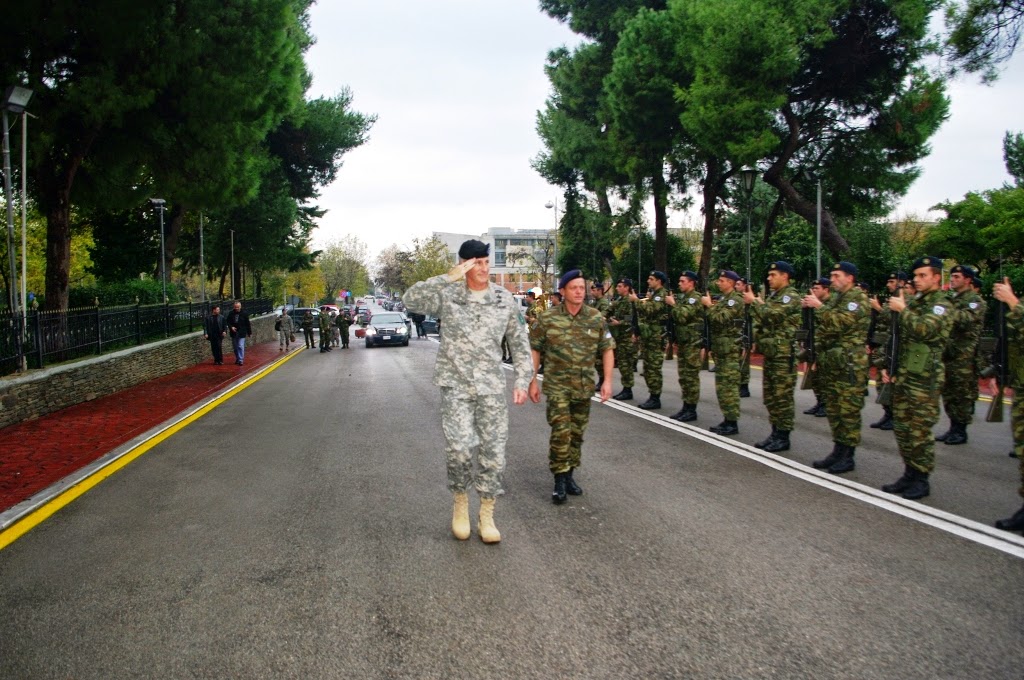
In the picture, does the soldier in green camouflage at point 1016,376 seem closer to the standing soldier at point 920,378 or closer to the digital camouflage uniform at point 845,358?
the standing soldier at point 920,378

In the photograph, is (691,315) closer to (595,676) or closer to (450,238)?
(595,676)

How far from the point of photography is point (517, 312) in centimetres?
511

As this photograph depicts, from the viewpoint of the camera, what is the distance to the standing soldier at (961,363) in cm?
803

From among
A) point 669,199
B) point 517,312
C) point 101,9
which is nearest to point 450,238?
point 669,199

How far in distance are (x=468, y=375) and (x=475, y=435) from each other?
426 millimetres

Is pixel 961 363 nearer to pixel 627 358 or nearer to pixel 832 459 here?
pixel 832 459

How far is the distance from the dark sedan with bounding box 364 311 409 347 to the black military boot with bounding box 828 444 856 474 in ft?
86.3

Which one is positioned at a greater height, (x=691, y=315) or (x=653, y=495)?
(x=691, y=315)

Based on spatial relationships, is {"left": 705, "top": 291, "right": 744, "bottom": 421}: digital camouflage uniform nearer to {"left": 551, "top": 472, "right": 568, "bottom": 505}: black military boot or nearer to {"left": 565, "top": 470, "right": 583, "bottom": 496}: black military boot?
{"left": 565, "top": 470, "right": 583, "bottom": 496}: black military boot

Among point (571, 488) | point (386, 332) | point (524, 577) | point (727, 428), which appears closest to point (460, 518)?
point (524, 577)

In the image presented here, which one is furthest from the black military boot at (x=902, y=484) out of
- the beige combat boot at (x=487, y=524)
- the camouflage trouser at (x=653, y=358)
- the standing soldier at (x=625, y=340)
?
the standing soldier at (x=625, y=340)

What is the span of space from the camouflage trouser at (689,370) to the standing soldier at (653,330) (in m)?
1.07

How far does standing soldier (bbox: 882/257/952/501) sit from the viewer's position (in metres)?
5.67

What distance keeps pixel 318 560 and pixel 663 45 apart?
23.9 meters
